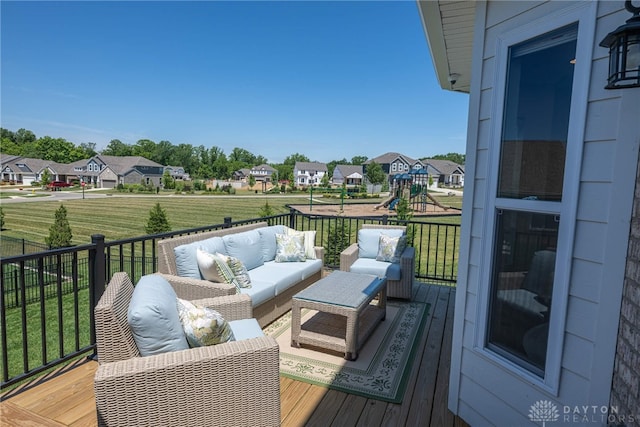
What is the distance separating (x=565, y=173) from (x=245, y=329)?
2.00 m

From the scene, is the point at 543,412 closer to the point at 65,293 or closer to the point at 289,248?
the point at 289,248

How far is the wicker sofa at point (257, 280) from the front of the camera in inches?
119

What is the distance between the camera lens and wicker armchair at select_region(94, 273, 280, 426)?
1.45 metres

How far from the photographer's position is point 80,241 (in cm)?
1423

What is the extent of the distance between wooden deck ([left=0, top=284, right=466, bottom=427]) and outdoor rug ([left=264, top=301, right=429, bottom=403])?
0.09m

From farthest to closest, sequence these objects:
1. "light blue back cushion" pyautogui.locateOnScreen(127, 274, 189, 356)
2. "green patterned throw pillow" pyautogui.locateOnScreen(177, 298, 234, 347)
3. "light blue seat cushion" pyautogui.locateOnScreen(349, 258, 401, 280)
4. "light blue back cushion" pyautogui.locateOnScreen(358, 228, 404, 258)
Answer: "light blue back cushion" pyautogui.locateOnScreen(358, 228, 404, 258) → "light blue seat cushion" pyautogui.locateOnScreen(349, 258, 401, 280) → "green patterned throw pillow" pyautogui.locateOnScreen(177, 298, 234, 347) → "light blue back cushion" pyautogui.locateOnScreen(127, 274, 189, 356)

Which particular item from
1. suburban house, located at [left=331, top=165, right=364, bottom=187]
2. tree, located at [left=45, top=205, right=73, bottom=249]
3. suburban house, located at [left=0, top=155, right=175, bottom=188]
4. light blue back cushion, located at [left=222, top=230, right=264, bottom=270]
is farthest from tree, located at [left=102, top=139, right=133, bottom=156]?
light blue back cushion, located at [left=222, top=230, right=264, bottom=270]

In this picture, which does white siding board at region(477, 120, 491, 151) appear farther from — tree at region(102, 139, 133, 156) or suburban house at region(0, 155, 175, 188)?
tree at region(102, 139, 133, 156)

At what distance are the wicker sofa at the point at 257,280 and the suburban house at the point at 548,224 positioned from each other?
190cm

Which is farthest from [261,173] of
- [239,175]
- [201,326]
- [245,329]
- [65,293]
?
[201,326]

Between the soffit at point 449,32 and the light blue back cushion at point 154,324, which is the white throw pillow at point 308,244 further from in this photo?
the light blue back cushion at point 154,324

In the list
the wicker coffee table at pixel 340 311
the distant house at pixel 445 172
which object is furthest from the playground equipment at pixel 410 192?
the distant house at pixel 445 172

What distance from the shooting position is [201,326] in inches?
72.1

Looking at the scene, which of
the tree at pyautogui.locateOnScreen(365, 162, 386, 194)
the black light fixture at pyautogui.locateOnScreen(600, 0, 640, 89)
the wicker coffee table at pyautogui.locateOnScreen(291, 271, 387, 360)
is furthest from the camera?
the tree at pyautogui.locateOnScreen(365, 162, 386, 194)
